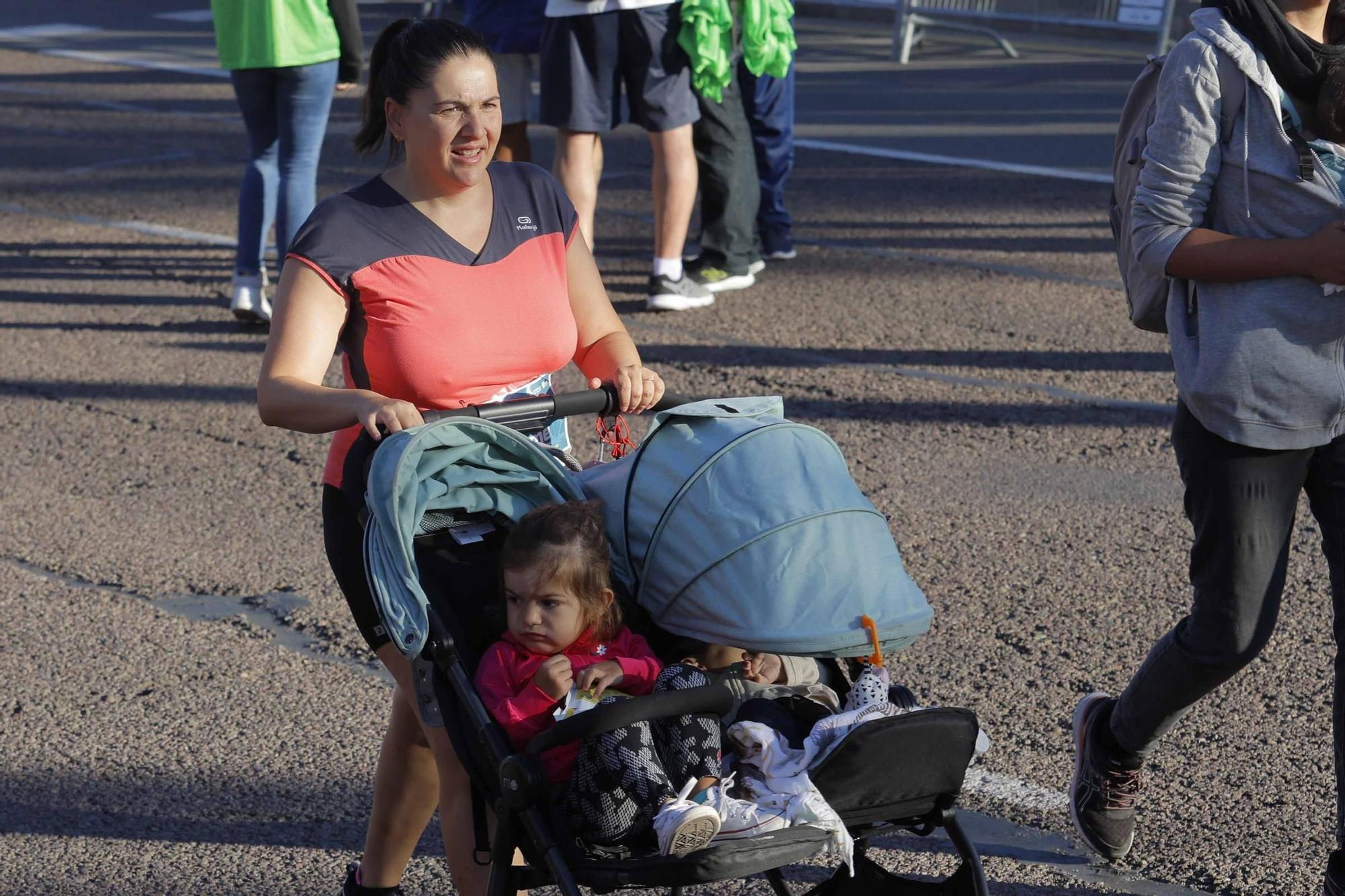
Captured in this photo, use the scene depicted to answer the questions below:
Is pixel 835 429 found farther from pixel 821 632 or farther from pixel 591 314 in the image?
pixel 821 632

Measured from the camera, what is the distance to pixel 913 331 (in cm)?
714

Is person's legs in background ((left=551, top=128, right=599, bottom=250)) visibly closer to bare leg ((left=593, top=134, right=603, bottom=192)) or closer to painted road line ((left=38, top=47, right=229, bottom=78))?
bare leg ((left=593, top=134, right=603, bottom=192))

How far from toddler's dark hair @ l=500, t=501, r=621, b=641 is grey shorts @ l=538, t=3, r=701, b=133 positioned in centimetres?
467

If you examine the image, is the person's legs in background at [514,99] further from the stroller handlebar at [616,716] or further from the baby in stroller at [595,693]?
the stroller handlebar at [616,716]

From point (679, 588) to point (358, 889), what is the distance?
106cm

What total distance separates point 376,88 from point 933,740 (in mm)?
1677

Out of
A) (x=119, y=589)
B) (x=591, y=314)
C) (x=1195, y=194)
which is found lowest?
(x=119, y=589)

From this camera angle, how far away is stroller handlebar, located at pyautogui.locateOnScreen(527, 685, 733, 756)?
7.38 feet

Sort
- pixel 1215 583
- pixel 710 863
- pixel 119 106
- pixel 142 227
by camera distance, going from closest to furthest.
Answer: pixel 710 863 < pixel 1215 583 < pixel 142 227 < pixel 119 106

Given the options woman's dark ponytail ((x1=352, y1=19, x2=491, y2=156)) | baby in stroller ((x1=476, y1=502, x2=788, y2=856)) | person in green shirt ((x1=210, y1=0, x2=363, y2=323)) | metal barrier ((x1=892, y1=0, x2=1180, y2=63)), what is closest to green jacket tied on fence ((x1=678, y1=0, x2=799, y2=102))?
person in green shirt ((x1=210, y1=0, x2=363, y2=323))

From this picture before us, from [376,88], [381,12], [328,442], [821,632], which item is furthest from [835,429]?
[381,12]

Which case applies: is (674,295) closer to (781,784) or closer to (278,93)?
(278,93)

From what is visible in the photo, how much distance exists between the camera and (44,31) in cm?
1786

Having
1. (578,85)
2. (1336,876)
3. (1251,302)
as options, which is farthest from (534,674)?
(578,85)
